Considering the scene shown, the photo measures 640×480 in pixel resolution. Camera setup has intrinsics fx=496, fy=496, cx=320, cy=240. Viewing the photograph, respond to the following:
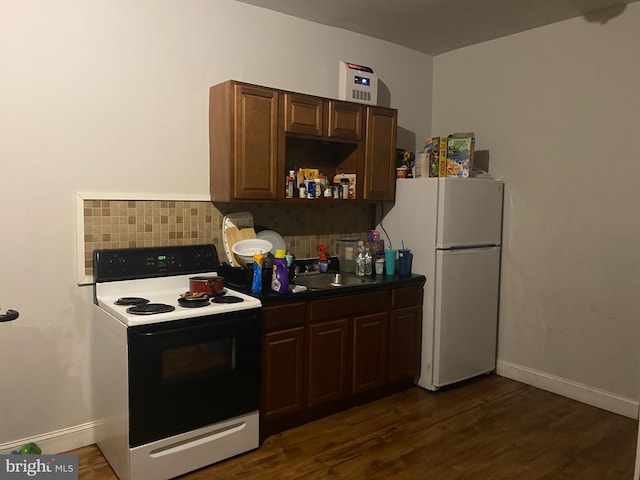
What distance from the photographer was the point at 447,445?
2756 mm

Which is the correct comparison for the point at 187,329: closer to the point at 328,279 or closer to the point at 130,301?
the point at 130,301

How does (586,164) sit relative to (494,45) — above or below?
below

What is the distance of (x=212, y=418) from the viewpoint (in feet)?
8.05

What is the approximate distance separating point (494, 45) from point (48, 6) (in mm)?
3026

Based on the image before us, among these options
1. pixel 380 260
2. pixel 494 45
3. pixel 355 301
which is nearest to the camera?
pixel 355 301

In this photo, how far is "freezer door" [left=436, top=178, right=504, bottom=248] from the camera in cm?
337

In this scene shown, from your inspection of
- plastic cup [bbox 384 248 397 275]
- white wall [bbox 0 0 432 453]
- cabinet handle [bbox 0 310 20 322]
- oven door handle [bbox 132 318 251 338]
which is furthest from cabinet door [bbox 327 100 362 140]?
cabinet handle [bbox 0 310 20 322]

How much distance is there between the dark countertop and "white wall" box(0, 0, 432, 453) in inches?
33.1

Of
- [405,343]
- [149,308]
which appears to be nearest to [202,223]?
[149,308]

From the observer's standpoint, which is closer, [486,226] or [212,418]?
[212,418]

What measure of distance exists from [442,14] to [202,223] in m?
2.11

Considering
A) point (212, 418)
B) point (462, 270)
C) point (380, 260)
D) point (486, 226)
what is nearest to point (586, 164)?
point (486, 226)

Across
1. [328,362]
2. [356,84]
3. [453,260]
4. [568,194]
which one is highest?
[356,84]

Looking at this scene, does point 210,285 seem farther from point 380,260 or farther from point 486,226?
point 486,226
